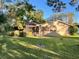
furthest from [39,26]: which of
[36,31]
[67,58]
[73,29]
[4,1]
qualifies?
[67,58]

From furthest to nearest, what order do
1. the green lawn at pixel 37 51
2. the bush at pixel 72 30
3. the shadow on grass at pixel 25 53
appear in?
1. the bush at pixel 72 30
2. the green lawn at pixel 37 51
3. the shadow on grass at pixel 25 53

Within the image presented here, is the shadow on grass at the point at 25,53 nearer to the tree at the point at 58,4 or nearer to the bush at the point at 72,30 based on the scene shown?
the tree at the point at 58,4

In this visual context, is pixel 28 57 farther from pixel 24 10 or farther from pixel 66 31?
pixel 66 31

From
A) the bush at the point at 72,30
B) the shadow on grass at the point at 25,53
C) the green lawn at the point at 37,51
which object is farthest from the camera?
the bush at the point at 72,30

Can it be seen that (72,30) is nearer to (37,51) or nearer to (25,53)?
(37,51)

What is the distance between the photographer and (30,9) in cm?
1386

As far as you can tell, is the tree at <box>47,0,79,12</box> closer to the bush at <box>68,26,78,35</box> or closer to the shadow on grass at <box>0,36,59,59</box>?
the shadow on grass at <box>0,36,59,59</box>

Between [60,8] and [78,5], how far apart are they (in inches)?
57.3

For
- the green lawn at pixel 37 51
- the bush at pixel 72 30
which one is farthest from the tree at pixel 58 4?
the bush at pixel 72 30

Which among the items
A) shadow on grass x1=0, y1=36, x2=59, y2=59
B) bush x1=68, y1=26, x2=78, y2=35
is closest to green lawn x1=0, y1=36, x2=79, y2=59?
shadow on grass x1=0, y1=36, x2=59, y2=59

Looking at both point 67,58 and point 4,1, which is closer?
point 67,58

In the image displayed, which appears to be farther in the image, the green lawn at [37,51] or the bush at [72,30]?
the bush at [72,30]

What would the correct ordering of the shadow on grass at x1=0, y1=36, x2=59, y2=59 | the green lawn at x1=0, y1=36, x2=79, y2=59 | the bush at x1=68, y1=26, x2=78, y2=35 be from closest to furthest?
the shadow on grass at x1=0, y1=36, x2=59, y2=59 < the green lawn at x1=0, y1=36, x2=79, y2=59 < the bush at x1=68, y1=26, x2=78, y2=35

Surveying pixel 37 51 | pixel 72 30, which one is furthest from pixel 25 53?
pixel 72 30
